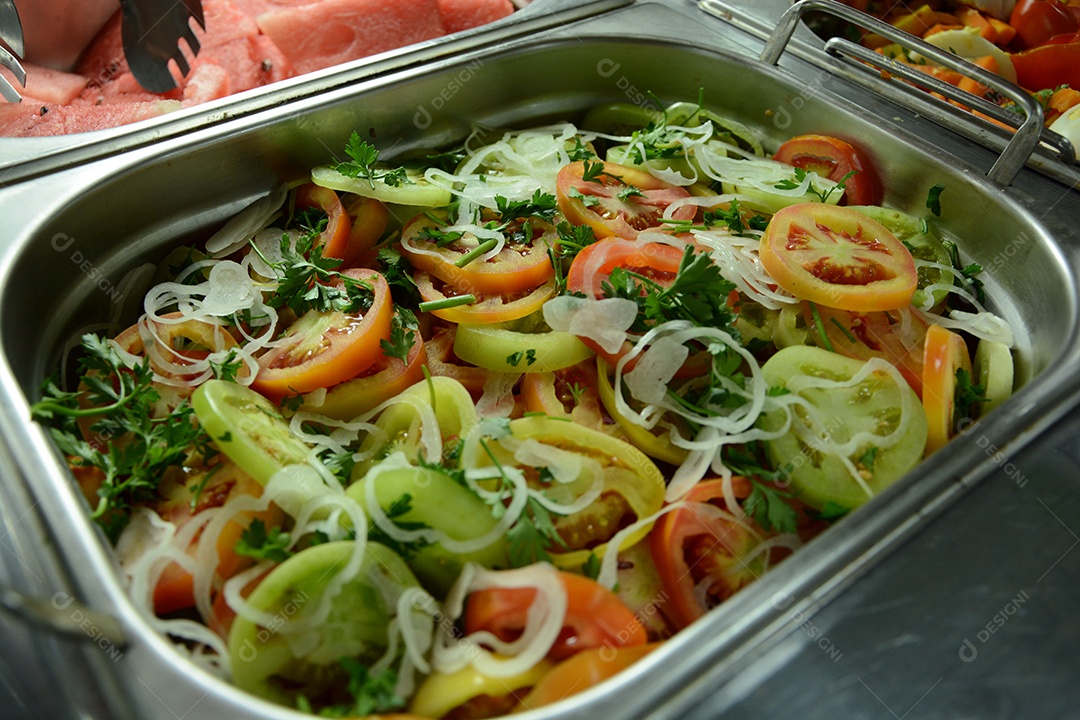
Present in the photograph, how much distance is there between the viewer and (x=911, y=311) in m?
1.68

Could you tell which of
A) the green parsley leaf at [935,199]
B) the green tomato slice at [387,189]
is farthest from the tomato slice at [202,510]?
the green parsley leaf at [935,199]

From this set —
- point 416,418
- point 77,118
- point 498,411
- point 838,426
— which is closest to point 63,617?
point 416,418

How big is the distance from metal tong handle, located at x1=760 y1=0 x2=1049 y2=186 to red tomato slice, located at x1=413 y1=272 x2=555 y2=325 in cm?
105

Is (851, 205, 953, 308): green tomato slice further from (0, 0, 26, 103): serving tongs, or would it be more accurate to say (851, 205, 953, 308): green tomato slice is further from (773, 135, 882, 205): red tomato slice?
(0, 0, 26, 103): serving tongs

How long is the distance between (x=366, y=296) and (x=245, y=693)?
0.86 m

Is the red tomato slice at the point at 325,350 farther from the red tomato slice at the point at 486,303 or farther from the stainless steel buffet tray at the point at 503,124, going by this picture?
the stainless steel buffet tray at the point at 503,124

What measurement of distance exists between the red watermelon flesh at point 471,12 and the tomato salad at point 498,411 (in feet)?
2.93

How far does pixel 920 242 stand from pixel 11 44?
8.58 feet

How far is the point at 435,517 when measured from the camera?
4.04 feet

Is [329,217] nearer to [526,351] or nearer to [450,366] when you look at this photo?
[450,366]

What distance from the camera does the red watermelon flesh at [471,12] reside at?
8.39 feet

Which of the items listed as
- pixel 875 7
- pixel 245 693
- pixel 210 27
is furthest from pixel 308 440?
pixel 875 7

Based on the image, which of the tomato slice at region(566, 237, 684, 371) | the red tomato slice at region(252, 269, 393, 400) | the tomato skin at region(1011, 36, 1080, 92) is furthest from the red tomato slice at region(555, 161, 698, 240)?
the tomato skin at region(1011, 36, 1080, 92)

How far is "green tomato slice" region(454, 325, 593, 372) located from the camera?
1.54 m
